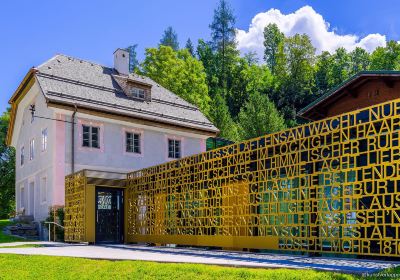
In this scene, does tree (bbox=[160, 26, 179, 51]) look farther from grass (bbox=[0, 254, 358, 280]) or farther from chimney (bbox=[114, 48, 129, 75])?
grass (bbox=[0, 254, 358, 280])

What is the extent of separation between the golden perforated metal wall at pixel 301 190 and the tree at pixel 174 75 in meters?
26.9

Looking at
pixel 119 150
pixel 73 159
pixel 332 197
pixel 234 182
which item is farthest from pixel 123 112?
pixel 332 197

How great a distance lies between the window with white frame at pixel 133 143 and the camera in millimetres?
24828

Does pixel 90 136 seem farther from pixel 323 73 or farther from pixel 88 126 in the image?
pixel 323 73

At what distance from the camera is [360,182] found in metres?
8.86

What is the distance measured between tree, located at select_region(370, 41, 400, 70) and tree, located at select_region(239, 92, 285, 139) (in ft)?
73.8

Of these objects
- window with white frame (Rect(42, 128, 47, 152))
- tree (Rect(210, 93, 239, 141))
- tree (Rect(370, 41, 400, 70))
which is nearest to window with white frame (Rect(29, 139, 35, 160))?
window with white frame (Rect(42, 128, 47, 152))

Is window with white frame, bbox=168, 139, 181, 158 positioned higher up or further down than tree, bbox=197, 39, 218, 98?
further down

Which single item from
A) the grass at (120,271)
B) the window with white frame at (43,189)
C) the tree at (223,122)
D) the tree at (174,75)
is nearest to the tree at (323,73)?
the tree at (174,75)

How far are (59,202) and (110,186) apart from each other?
15.9 ft

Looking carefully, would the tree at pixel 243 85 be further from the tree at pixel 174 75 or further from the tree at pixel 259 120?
the tree at pixel 259 120

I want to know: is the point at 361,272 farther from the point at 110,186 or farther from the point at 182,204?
the point at 110,186

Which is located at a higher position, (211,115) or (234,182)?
(211,115)

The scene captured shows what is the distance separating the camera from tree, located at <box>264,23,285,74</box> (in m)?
74.1
